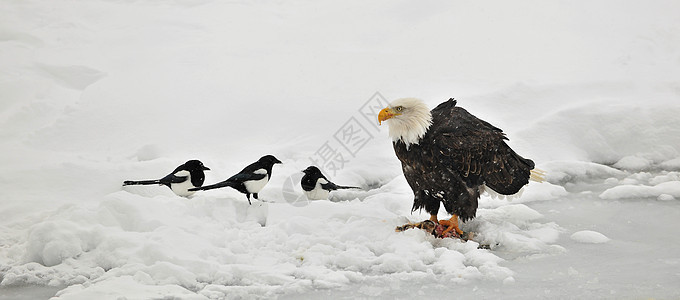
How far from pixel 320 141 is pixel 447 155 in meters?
2.88

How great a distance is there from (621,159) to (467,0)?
5070mm

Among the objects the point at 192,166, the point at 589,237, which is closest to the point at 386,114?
the point at 589,237

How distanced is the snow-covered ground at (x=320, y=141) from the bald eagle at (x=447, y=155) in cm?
30

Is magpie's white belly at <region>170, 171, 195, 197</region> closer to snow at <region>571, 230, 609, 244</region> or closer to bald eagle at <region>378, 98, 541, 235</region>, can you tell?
bald eagle at <region>378, 98, 541, 235</region>

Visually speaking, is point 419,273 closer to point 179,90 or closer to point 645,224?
point 645,224

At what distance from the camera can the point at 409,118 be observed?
169 inches

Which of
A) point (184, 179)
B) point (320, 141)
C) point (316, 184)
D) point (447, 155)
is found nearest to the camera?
point (447, 155)

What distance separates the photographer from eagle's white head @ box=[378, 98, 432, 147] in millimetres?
4293

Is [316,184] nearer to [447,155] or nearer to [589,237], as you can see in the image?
[447,155]

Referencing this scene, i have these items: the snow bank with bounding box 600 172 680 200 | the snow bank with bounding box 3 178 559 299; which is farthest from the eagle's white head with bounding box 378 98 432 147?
the snow bank with bounding box 600 172 680 200

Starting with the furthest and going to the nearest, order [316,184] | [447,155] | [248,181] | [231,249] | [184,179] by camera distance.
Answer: [316,184] → [184,179] → [248,181] → [447,155] → [231,249]

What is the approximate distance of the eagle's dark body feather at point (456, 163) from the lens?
169 inches

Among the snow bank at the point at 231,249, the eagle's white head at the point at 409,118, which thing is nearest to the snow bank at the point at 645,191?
the snow bank at the point at 231,249

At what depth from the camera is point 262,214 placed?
15.3 ft
